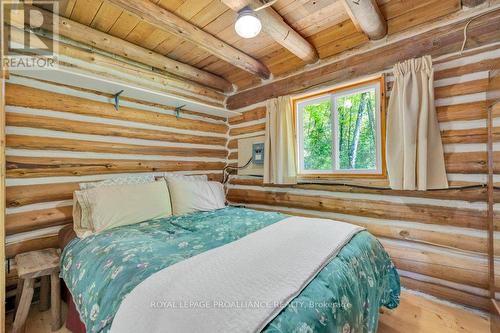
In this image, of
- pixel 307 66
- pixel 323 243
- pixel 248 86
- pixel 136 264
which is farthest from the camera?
pixel 248 86

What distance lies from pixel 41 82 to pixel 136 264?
1.97 metres

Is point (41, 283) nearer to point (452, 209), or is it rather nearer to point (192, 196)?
point (192, 196)

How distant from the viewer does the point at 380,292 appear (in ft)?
4.99

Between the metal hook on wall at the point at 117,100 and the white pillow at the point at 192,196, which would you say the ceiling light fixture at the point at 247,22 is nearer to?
the metal hook on wall at the point at 117,100

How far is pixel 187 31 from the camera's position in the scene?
2197 mm

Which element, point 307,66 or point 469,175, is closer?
point 469,175

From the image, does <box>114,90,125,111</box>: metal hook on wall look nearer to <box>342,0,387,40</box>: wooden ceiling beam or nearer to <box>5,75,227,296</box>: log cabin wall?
<box>5,75,227,296</box>: log cabin wall

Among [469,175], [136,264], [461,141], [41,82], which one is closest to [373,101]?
[461,141]

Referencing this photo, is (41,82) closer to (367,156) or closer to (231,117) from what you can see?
(231,117)

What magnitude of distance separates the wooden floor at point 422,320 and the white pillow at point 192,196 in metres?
1.22

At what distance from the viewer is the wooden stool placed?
157cm

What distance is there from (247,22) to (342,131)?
1.58 metres

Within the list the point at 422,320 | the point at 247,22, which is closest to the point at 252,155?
the point at 247,22

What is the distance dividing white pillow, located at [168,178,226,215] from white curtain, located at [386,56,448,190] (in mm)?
1806
